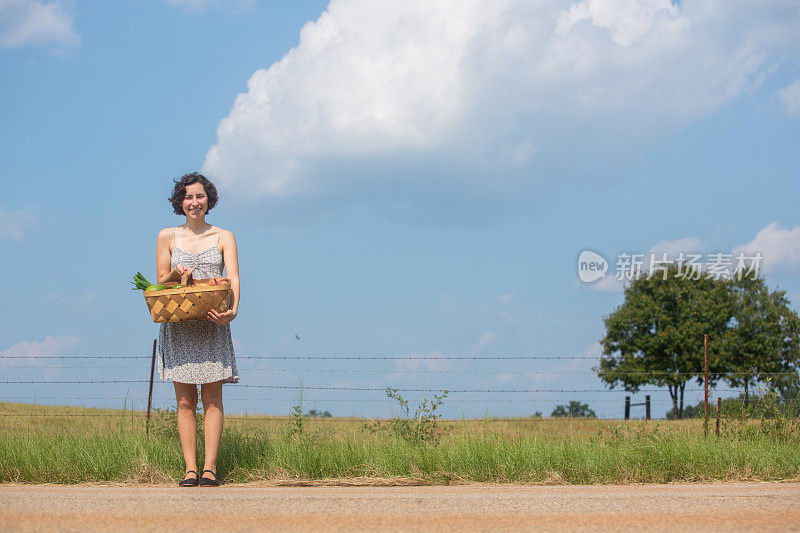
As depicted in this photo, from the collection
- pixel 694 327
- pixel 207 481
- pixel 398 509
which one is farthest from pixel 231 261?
pixel 694 327

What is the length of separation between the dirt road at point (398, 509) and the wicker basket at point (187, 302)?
1.26m

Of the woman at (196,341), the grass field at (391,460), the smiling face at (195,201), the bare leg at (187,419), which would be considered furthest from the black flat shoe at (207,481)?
the smiling face at (195,201)

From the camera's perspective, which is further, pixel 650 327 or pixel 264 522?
pixel 650 327

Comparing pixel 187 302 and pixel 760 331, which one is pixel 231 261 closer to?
pixel 187 302

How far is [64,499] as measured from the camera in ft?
15.0

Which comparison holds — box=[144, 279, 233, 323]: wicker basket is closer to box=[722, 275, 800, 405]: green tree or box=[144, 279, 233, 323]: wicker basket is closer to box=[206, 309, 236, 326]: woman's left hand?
box=[206, 309, 236, 326]: woman's left hand

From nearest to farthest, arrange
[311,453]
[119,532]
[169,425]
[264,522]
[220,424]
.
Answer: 1. [119,532]
2. [264,522]
3. [220,424]
4. [311,453]
5. [169,425]

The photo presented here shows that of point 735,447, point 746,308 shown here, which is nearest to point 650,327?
point 746,308

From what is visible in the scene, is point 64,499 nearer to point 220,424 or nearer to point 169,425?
point 220,424

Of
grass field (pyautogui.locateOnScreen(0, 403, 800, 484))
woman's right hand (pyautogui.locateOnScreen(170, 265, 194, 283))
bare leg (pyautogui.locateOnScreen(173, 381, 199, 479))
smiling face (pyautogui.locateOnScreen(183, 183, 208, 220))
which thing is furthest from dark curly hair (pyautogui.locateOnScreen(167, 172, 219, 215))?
grass field (pyautogui.locateOnScreen(0, 403, 800, 484))

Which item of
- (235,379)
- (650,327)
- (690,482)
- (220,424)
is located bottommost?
(690,482)

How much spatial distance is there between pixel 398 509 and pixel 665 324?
37.0 metres

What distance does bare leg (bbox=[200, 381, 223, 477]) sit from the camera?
216 inches

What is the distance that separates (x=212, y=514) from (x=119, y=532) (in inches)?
23.3
